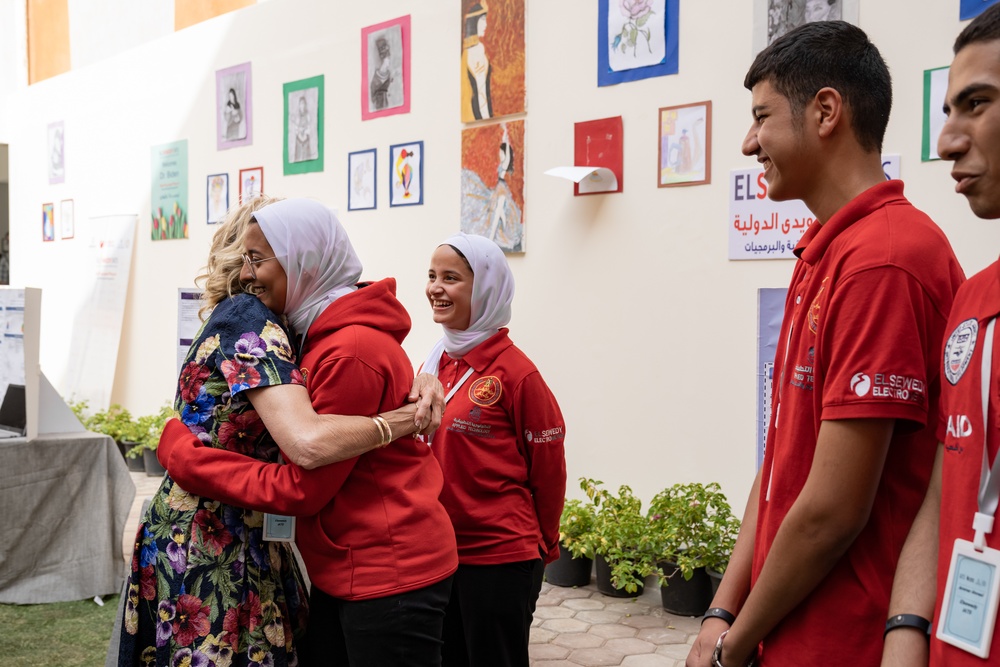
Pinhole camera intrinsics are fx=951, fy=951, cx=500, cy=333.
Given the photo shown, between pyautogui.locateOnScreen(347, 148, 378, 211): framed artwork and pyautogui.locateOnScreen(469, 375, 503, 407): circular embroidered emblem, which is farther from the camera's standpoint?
pyautogui.locateOnScreen(347, 148, 378, 211): framed artwork

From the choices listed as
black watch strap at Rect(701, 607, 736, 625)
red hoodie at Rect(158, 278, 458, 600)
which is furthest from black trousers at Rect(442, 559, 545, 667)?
black watch strap at Rect(701, 607, 736, 625)

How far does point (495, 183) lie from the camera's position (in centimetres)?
581

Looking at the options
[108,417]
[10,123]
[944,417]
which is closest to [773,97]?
[944,417]

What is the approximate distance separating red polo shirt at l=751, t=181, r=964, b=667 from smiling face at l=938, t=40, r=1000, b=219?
169 millimetres

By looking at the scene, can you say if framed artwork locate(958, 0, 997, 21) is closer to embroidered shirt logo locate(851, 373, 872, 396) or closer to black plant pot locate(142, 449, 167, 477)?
embroidered shirt logo locate(851, 373, 872, 396)

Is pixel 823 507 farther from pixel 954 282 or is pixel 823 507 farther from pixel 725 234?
pixel 725 234

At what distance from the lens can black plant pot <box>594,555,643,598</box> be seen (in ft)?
15.9

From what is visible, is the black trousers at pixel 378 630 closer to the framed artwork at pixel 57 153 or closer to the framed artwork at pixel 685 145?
the framed artwork at pixel 685 145

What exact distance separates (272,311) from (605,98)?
3.63 metres

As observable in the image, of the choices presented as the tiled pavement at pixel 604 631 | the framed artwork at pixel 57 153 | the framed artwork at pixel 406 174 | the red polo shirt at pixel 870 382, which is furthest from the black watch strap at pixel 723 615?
the framed artwork at pixel 57 153

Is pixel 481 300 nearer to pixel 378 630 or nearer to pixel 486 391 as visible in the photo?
pixel 486 391

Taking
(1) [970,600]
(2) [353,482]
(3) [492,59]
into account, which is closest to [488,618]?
(2) [353,482]

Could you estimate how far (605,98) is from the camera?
17.2 ft

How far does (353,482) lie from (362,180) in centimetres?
501
